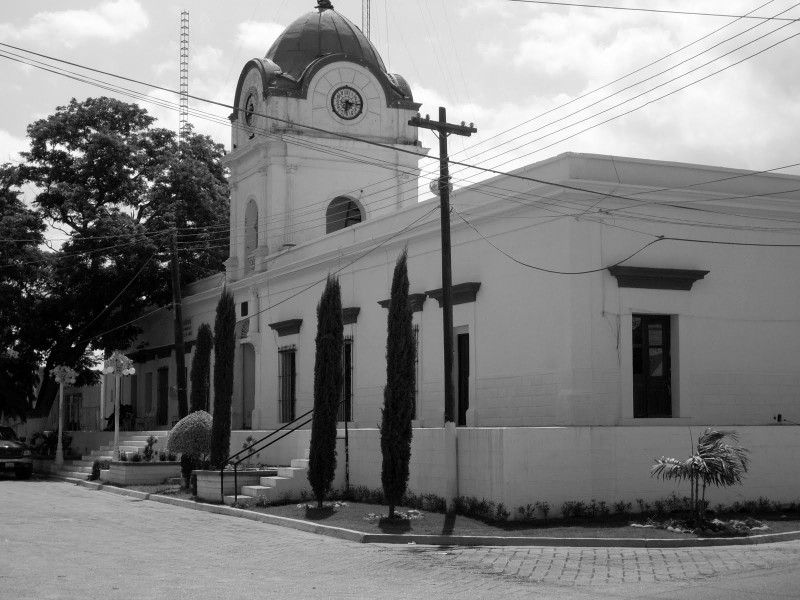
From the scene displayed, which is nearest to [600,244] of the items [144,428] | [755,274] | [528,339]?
[528,339]

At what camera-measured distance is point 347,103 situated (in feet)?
107

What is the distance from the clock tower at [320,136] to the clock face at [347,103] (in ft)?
0.10

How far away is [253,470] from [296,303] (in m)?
7.26

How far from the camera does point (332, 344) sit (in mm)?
20844

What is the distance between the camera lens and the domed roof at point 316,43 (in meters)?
32.9

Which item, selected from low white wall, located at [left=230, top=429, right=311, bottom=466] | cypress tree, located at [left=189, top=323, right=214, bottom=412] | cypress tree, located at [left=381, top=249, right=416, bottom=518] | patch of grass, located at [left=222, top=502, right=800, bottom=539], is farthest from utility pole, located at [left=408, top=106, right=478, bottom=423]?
cypress tree, located at [left=189, top=323, right=214, bottom=412]

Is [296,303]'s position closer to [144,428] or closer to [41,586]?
[144,428]

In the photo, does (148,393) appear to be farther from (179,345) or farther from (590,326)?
(590,326)

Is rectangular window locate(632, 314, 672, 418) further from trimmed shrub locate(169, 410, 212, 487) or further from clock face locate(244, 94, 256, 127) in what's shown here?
clock face locate(244, 94, 256, 127)

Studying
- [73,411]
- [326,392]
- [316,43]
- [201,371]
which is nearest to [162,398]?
[73,411]

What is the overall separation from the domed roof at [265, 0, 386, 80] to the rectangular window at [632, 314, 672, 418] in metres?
15.3

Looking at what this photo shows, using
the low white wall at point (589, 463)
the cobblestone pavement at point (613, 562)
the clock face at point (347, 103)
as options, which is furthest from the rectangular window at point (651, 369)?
the clock face at point (347, 103)

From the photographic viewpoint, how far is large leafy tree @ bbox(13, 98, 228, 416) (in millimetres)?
36625

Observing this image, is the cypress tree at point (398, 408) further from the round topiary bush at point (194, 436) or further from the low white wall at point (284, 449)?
the round topiary bush at point (194, 436)
